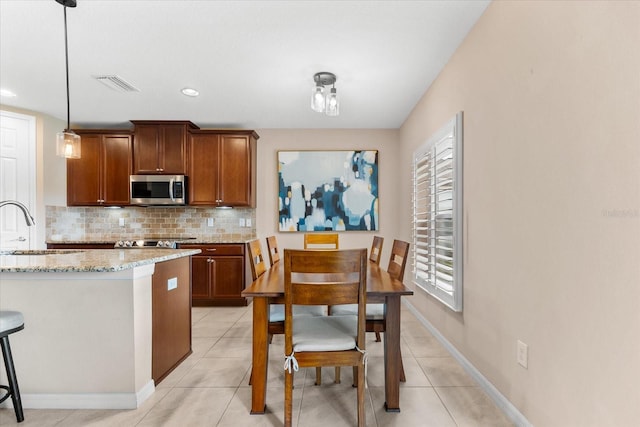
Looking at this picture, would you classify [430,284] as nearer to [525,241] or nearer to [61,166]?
[525,241]

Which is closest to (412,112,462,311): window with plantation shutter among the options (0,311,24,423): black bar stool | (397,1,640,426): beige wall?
(397,1,640,426): beige wall

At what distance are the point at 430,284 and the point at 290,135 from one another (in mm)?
2944

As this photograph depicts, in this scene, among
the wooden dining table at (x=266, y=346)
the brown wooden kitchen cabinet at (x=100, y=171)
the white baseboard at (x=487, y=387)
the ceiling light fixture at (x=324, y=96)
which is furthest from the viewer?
the brown wooden kitchen cabinet at (x=100, y=171)

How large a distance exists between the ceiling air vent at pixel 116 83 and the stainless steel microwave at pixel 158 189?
4.19 feet

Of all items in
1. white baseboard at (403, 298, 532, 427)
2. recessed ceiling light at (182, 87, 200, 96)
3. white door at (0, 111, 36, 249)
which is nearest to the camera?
white baseboard at (403, 298, 532, 427)

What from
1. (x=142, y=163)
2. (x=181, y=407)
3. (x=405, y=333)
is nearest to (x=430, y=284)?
(x=405, y=333)

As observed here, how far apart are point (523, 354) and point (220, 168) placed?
393 cm

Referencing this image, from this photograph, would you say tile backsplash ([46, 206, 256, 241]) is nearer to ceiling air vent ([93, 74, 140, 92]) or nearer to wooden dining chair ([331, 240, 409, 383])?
ceiling air vent ([93, 74, 140, 92])

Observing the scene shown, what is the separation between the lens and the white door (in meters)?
3.88

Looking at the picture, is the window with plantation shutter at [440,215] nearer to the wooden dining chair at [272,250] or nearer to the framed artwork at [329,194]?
the framed artwork at [329,194]

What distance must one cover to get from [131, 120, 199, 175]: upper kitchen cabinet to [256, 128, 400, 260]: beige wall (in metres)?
1.08

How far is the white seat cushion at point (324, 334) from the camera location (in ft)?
5.64

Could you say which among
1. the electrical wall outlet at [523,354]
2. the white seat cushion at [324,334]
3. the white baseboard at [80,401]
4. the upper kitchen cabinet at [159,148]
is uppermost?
the upper kitchen cabinet at [159,148]

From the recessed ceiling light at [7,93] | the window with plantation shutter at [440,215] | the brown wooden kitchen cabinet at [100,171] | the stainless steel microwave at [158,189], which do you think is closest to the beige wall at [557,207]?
the window with plantation shutter at [440,215]
